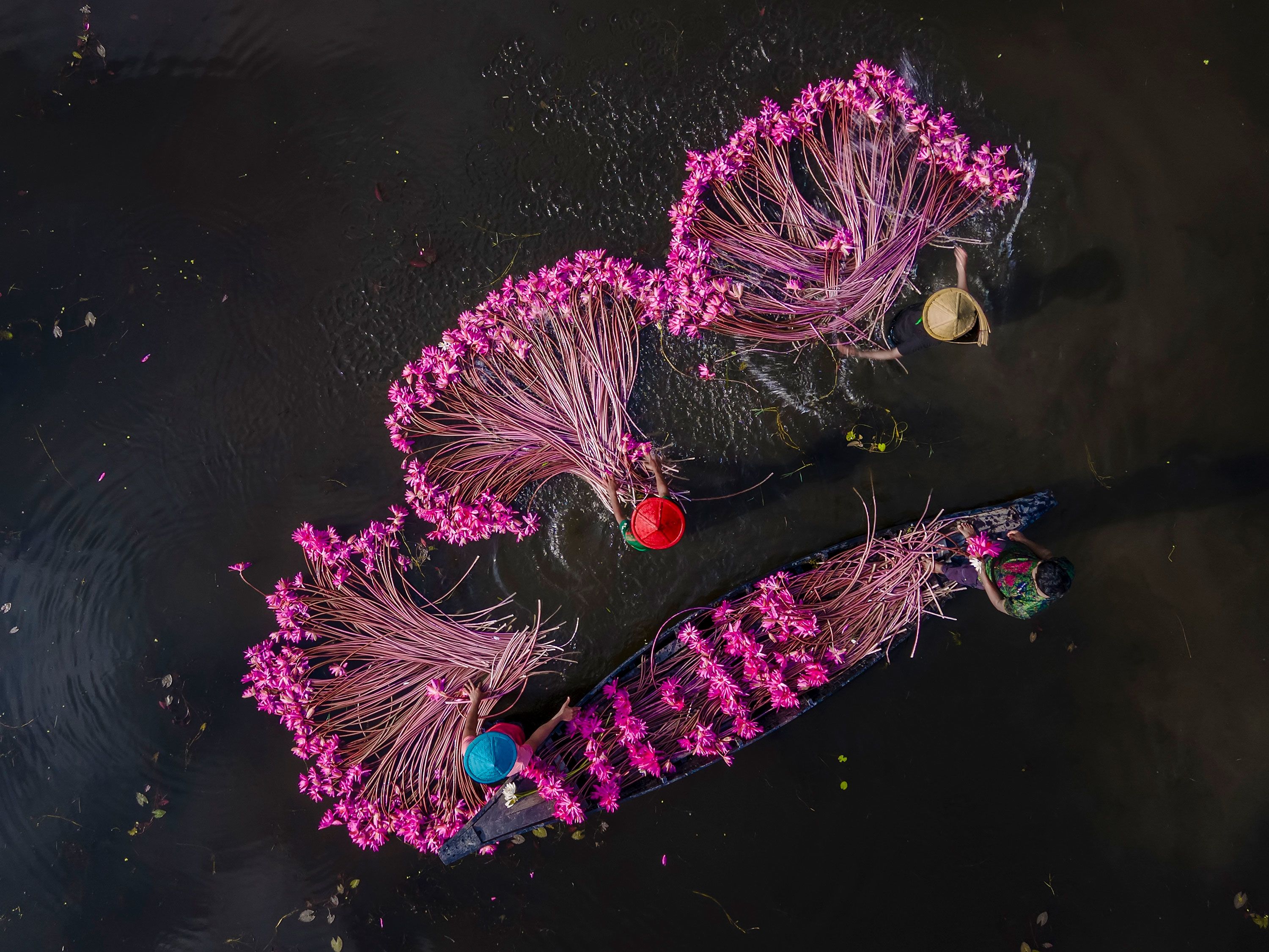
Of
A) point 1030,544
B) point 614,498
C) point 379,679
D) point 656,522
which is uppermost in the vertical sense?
point 614,498

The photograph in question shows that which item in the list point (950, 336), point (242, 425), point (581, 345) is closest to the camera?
point (950, 336)

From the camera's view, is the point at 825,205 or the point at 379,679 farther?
the point at 379,679

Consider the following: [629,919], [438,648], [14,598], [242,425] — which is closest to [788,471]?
[438,648]

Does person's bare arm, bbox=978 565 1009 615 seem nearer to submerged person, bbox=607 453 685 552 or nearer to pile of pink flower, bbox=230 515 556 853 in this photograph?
submerged person, bbox=607 453 685 552

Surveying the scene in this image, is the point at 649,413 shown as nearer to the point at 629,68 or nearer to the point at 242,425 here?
the point at 629,68

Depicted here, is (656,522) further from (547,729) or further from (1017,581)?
(1017,581)

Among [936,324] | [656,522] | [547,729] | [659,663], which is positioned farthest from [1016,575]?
[547,729]

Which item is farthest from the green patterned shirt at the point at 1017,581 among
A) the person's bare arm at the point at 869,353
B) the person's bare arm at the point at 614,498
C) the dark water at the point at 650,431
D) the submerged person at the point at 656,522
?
the person's bare arm at the point at 614,498

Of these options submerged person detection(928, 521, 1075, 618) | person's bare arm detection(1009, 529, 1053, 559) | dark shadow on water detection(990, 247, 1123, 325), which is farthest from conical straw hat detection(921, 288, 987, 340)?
person's bare arm detection(1009, 529, 1053, 559)
